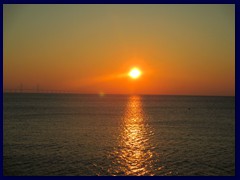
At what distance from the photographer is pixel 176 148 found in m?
34.7

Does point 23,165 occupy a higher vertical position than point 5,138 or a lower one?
lower

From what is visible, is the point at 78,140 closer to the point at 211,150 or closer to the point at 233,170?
the point at 211,150

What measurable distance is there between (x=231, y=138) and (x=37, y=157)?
109ft
